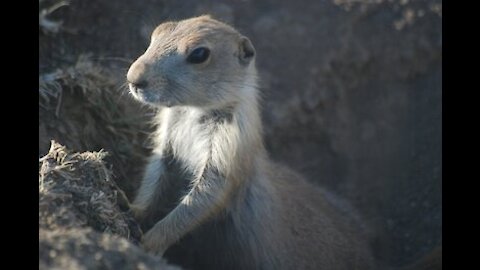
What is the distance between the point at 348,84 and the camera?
1029 centimetres

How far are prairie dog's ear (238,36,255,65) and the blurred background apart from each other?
2.27 m

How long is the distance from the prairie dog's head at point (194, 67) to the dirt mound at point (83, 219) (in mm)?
698

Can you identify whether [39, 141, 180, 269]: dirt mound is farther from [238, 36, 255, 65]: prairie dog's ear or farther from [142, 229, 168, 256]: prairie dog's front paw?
[238, 36, 255, 65]: prairie dog's ear

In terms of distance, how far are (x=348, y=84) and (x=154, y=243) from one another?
433 centimetres

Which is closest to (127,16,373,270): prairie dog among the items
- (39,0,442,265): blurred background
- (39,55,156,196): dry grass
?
(39,55,156,196): dry grass

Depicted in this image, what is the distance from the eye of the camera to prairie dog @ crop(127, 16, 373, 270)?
6.74 m

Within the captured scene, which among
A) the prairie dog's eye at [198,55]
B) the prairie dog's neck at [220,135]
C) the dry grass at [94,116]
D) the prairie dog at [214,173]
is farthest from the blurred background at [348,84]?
the prairie dog's eye at [198,55]

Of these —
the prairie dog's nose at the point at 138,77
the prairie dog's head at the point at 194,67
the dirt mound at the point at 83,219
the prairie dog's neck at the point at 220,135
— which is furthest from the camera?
the prairie dog's neck at the point at 220,135

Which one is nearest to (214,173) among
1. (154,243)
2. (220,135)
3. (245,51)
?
(220,135)

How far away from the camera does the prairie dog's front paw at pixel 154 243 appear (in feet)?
21.9

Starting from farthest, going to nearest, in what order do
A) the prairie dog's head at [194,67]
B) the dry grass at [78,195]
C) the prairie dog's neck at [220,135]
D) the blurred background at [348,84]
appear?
the blurred background at [348,84] < the prairie dog's neck at [220,135] < the prairie dog's head at [194,67] < the dry grass at [78,195]

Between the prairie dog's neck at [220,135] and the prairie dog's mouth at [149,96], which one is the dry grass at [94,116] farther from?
the prairie dog's mouth at [149,96]
